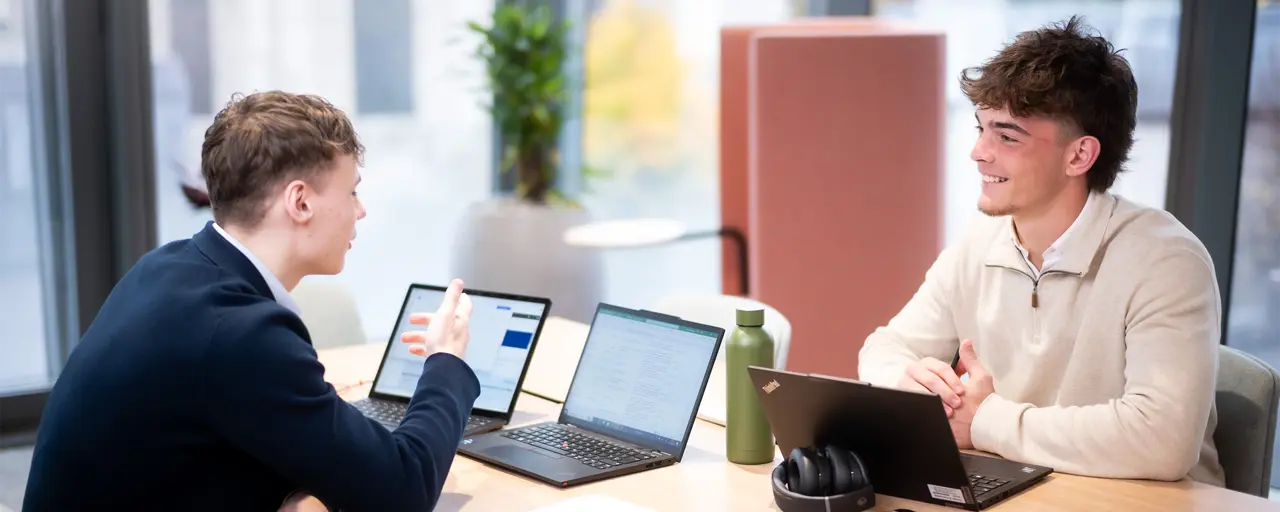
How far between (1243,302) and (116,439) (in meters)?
3.07

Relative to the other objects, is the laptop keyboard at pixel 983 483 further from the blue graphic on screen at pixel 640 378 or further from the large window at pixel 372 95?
the large window at pixel 372 95

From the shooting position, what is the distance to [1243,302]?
3.47 m

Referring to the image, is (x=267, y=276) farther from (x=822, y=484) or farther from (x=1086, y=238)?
(x=1086, y=238)

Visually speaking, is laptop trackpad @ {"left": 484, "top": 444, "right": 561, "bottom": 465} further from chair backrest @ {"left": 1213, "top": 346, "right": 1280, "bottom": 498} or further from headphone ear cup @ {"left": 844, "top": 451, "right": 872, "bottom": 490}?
chair backrest @ {"left": 1213, "top": 346, "right": 1280, "bottom": 498}

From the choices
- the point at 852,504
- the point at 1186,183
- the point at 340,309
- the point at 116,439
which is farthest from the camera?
the point at 1186,183

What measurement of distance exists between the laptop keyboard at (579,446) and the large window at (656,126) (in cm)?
277

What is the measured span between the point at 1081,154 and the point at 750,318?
Answer: 0.68 m

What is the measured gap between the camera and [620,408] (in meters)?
2.08

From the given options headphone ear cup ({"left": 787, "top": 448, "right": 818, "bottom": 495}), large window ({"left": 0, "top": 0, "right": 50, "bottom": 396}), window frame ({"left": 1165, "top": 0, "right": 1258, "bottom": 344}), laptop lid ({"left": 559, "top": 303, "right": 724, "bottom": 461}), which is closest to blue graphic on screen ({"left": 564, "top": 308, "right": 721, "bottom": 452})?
laptop lid ({"left": 559, "top": 303, "right": 724, "bottom": 461})

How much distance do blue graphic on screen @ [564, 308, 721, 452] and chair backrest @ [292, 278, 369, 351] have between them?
117cm

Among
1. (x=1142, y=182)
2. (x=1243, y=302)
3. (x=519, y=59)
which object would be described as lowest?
(x=1243, y=302)

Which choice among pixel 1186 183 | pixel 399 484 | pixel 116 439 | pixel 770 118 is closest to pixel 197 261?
pixel 116 439

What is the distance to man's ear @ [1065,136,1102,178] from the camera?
2.11 m

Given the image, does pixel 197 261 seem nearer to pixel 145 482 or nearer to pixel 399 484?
pixel 145 482
